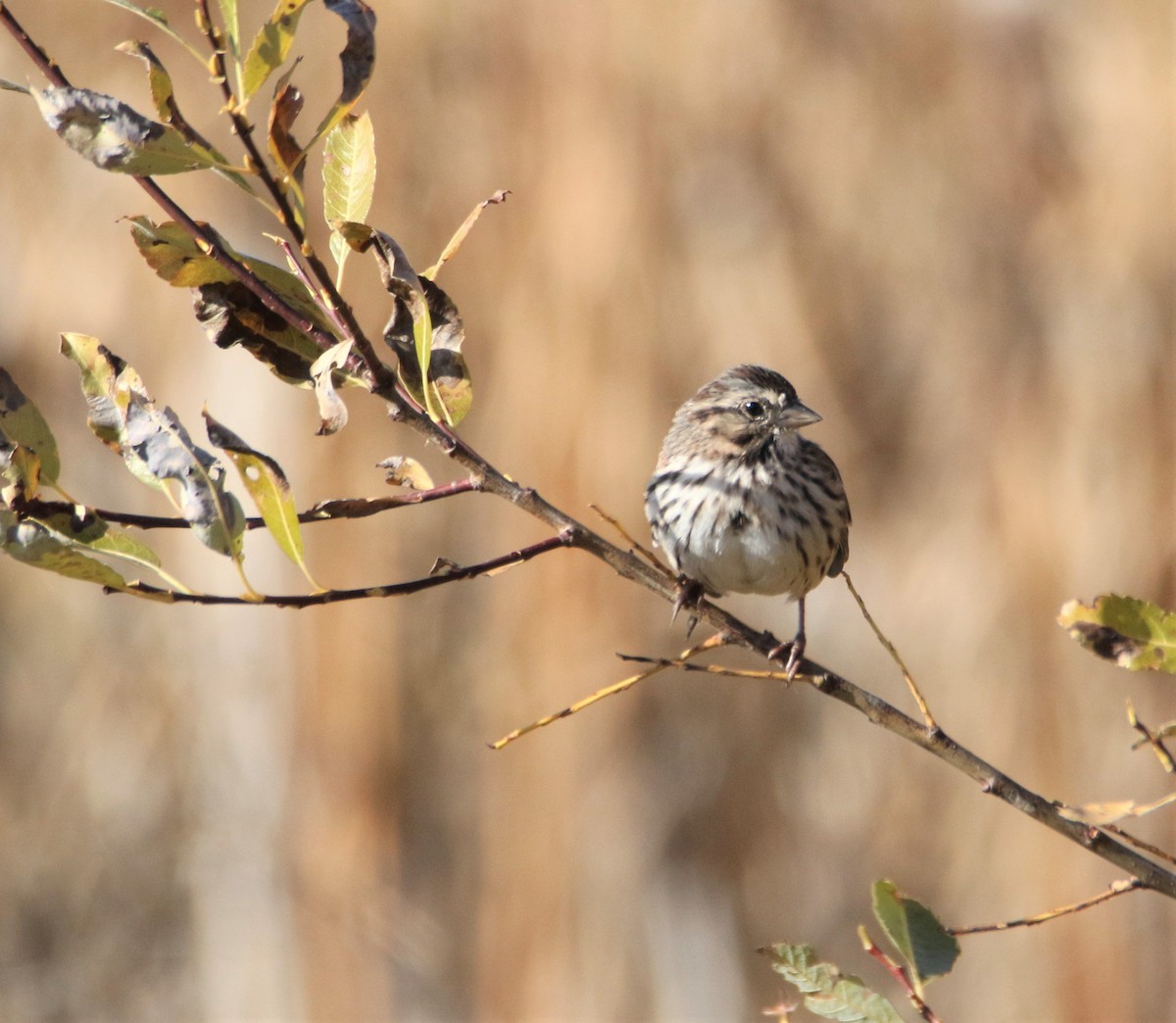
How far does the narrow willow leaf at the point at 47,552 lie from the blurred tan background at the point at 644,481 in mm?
3297

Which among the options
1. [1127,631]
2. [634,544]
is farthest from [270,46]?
[1127,631]

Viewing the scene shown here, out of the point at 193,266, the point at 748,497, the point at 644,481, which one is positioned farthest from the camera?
the point at 644,481

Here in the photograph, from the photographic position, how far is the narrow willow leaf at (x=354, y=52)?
3.43 ft

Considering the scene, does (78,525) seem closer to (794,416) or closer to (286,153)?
(286,153)

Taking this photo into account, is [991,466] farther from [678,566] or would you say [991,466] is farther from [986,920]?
[678,566]

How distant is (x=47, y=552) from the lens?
1.15 metres

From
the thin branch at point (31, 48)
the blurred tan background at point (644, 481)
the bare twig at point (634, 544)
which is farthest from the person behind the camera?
the blurred tan background at point (644, 481)

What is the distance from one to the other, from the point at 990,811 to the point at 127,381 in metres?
4.21

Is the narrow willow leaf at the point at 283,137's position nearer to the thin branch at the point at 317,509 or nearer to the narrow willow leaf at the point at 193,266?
the narrow willow leaf at the point at 193,266

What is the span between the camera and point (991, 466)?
478cm

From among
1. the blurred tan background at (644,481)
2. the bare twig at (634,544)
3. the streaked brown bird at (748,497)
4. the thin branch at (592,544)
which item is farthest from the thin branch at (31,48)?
the blurred tan background at (644,481)

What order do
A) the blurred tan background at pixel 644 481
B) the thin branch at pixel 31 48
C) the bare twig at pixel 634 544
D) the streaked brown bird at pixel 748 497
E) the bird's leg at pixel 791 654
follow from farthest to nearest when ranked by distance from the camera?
the blurred tan background at pixel 644 481 → the streaked brown bird at pixel 748 497 → the bird's leg at pixel 791 654 → the bare twig at pixel 634 544 → the thin branch at pixel 31 48

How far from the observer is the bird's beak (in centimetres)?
264

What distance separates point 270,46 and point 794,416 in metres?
1.72
